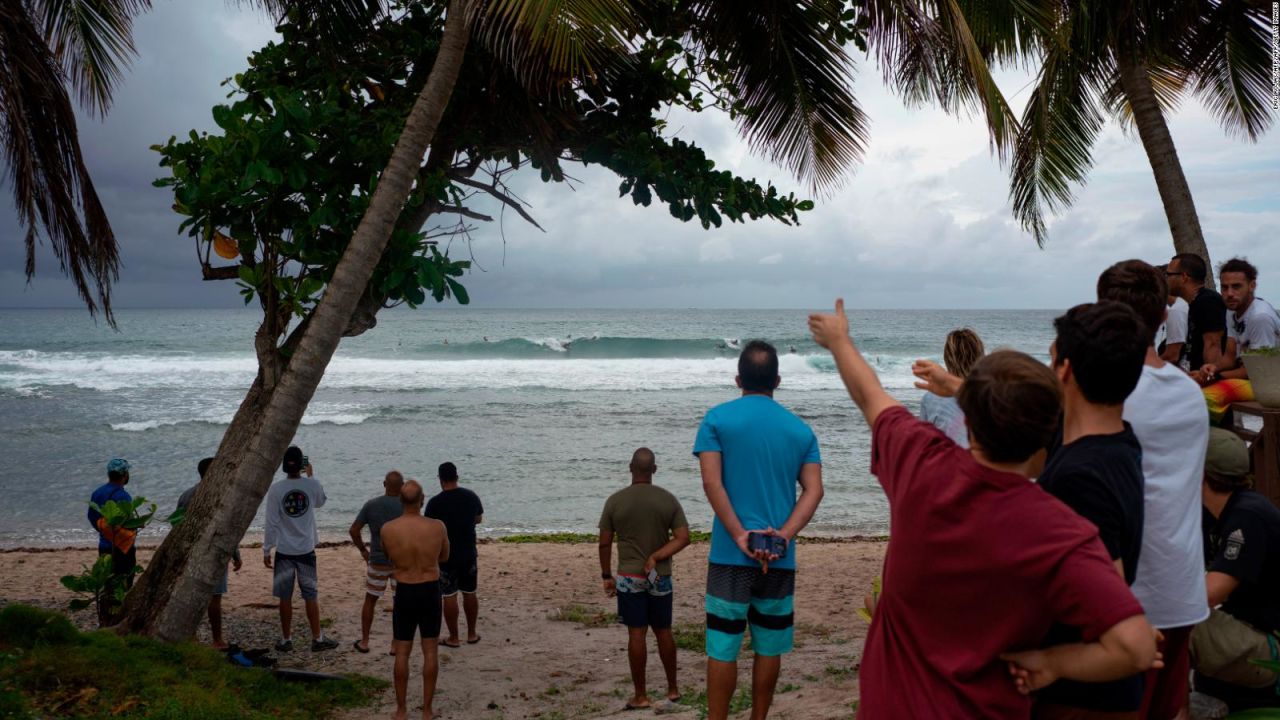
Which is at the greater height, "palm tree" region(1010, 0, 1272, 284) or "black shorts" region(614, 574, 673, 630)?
"palm tree" region(1010, 0, 1272, 284)

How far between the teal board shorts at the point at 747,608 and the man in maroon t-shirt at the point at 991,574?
2164mm

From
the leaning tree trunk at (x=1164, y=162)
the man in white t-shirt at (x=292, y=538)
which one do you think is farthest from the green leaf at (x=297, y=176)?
the leaning tree trunk at (x=1164, y=162)

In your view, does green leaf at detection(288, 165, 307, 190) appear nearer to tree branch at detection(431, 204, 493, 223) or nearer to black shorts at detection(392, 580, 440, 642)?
tree branch at detection(431, 204, 493, 223)

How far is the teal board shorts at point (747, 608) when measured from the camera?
4223 mm

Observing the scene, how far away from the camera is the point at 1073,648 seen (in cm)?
183

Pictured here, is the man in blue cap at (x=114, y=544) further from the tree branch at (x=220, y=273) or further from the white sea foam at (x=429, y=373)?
the white sea foam at (x=429, y=373)

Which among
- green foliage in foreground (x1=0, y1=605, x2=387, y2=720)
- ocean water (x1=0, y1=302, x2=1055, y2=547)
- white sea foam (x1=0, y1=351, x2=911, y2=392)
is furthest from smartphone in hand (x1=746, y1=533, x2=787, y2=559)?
white sea foam (x1=0, y1=351, x2=911, y2=392)

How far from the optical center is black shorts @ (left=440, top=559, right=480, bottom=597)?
25.3 feet

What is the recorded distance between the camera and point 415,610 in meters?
6.15

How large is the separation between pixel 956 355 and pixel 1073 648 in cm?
192

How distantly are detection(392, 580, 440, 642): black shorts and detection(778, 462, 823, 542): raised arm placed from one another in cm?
291

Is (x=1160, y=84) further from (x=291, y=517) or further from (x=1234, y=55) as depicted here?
(x=291, y=517)

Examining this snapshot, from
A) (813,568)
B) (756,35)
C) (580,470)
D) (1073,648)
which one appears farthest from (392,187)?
(580,470)

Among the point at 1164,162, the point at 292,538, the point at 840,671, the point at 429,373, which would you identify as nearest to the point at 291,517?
the point at 292,538
